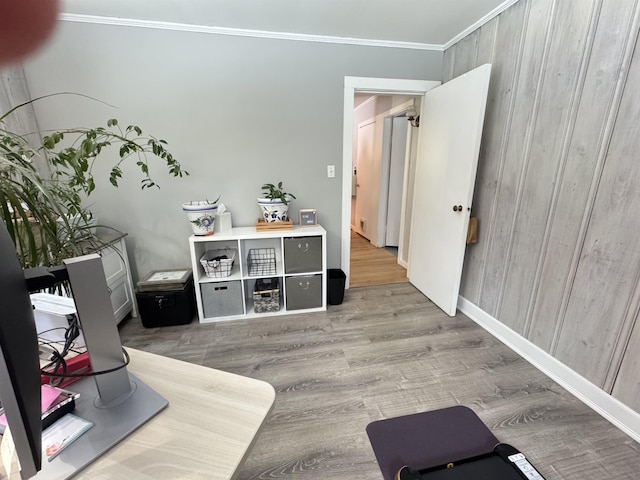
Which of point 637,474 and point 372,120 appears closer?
point 637,474

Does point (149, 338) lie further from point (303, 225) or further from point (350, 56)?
point (350, 56)

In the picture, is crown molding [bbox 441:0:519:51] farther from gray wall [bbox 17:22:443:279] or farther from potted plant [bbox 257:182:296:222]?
potted plant [bbox 257:182:296:222]

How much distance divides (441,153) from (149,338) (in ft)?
8.83

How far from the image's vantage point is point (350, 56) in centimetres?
235

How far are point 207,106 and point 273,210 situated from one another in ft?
3.22

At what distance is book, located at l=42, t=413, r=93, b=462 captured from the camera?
0.54 metres

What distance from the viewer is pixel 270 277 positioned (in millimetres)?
2350

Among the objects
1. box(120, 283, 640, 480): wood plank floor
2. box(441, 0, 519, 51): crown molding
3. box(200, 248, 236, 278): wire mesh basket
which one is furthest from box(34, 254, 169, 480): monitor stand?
box(441, 0, 519, 51): crown molding

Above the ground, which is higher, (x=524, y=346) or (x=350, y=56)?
(x=350, y=56)

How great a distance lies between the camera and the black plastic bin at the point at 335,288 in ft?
8.16

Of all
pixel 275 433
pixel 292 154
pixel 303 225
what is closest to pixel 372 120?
pixel 292 154

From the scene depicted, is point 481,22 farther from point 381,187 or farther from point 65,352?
point 65,352

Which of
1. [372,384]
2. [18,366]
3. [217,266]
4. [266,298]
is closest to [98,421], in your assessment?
[18,366]

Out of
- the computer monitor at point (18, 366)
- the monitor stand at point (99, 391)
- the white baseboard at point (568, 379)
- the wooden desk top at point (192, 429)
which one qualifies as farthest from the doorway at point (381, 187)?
the computer monitor at point (18, 366)
